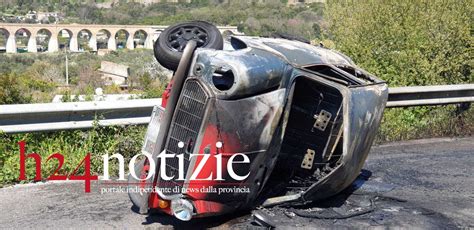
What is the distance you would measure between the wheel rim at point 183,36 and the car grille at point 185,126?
2.62 ft

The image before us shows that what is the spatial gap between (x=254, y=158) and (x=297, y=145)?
858mm

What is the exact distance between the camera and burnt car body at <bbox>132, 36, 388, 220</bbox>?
4.19 m

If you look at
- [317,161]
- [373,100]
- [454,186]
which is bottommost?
[454,186]

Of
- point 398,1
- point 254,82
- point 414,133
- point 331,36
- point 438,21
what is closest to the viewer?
point 254,82

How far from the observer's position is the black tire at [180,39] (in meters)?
4.86

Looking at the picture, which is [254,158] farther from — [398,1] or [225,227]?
[398,1]

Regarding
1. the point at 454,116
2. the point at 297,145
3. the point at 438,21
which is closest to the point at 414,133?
the point at 454,116

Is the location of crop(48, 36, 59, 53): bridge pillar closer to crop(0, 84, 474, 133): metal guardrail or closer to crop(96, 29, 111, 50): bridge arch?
crop(96, 29, 111, 50): bridge arch

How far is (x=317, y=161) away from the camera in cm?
514

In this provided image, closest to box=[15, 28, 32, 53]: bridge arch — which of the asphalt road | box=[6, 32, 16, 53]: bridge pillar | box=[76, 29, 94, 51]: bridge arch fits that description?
box=[6, 32, 16, 53]: bridge pillar

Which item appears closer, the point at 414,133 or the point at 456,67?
the point at 414,133

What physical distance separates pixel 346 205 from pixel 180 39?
1.99 metres

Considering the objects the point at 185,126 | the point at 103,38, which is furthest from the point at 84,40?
the point at 185,126

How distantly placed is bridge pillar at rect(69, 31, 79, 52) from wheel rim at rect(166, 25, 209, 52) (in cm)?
5813
